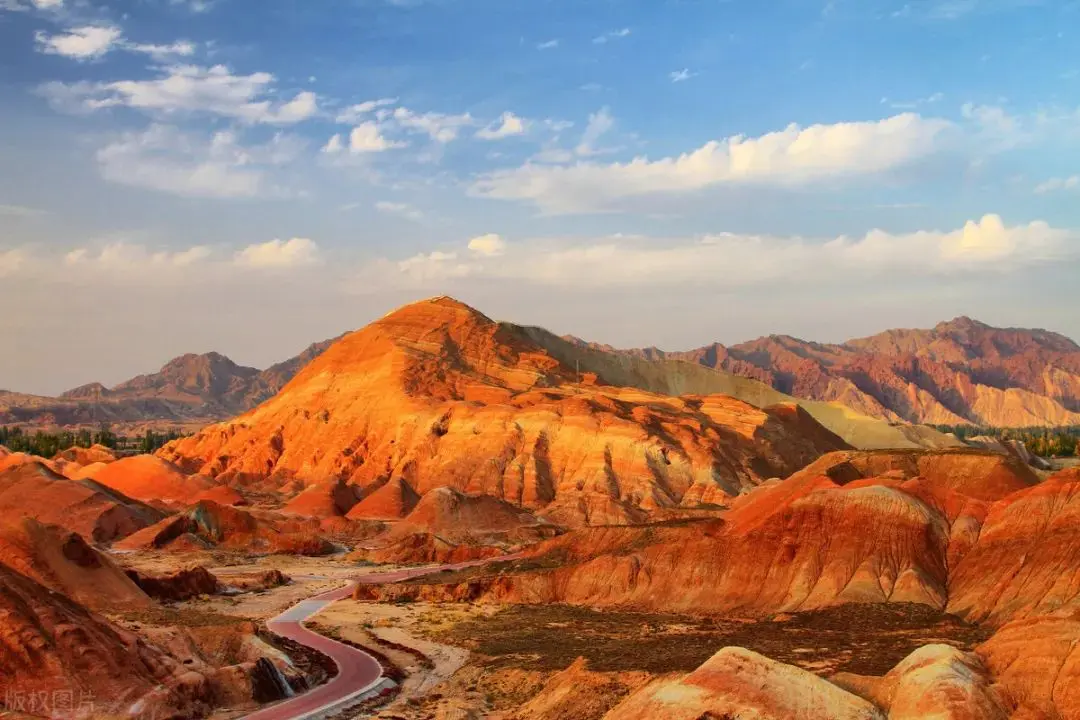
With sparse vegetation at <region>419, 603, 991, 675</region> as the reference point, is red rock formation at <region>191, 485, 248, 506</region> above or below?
above

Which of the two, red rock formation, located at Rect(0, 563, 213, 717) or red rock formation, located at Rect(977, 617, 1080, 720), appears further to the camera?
red rock formation, located at Rect(0, 563, 213, 717)

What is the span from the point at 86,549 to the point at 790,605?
107ft

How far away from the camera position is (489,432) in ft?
384

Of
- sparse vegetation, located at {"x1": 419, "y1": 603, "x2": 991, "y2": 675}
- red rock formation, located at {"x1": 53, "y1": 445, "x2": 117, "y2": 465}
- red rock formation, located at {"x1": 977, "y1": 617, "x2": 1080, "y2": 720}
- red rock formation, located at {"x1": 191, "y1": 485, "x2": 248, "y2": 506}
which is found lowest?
sparse vegetation, located at {"x1": 419, "y1": 603, "x2": 991, "y2": 675}

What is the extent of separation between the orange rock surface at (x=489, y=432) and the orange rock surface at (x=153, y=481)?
269 inches

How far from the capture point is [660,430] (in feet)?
380

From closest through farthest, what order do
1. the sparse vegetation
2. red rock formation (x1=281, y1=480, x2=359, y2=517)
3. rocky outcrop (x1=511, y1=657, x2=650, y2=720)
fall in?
rocky outcrop (x1=511, y1=657, x2=650, y2=720) → the sparse vegetation → red rock formation (x1=281, y1=480, x2=359, y2=517)

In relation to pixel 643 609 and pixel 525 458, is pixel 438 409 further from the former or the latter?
pixel 643 609

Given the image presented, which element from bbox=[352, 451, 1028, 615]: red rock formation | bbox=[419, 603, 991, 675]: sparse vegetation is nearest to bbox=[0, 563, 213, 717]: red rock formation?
bbox=[419, 603, 991, 675]: sparse vegetation

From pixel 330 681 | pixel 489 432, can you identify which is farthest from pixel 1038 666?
pixel 489 432

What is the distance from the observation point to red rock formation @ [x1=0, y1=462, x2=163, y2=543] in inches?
3462

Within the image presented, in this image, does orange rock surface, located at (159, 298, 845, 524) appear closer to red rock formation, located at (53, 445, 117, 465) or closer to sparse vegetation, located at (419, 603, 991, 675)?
red rock formation, located at (53, 445, 117, 465)

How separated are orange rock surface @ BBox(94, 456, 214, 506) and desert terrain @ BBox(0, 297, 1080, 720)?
1.21 ft

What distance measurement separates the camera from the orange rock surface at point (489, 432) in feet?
→ 354
